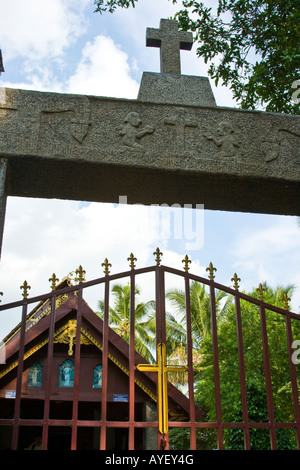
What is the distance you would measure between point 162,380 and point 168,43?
2.79 metres

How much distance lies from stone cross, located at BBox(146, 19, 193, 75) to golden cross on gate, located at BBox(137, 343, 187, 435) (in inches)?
93.1

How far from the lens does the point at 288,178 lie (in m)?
3.48

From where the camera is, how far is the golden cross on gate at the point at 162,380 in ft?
9.64

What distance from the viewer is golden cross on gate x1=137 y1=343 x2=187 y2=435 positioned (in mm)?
2939

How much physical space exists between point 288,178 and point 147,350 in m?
18.7

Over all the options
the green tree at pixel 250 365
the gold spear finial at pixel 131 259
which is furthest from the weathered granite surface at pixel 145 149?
the green tree at pixel 250 365

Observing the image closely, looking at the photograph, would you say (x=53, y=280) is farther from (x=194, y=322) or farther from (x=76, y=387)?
(x=194, y=322)

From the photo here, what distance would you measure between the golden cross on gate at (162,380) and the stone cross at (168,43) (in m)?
2.36

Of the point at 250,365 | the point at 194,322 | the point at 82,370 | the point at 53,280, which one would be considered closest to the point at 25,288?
the point at 53,280

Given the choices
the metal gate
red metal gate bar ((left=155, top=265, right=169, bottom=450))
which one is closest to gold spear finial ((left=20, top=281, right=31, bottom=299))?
the metal gate

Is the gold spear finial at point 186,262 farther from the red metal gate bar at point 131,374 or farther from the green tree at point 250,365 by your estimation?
the green tree at point 250,365

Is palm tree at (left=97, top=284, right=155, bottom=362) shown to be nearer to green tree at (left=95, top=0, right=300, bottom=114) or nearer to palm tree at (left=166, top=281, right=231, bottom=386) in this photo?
palm tree at (left=166, top=281, right=231, bottom=386)
